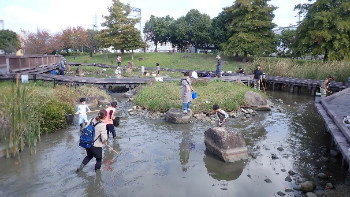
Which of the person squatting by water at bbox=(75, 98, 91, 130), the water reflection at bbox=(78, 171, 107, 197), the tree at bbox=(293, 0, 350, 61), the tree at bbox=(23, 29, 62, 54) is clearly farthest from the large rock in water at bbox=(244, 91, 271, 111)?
the tree at bbox=(23, 29, 62, 54)

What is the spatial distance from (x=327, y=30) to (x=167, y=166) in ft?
82.7

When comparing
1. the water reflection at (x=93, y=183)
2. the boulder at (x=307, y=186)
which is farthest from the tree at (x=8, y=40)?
the boulder at (x=307, y=186)

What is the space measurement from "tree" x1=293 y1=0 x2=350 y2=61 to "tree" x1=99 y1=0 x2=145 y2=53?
25.7 metres

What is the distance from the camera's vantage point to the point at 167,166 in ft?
23.7

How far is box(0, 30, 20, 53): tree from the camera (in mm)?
52400

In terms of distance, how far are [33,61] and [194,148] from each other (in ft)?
61.6

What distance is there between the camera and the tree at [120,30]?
41875 mm

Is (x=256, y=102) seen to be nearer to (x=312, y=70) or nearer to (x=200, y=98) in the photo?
(x=200, y=98)

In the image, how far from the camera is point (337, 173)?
22.6 ft

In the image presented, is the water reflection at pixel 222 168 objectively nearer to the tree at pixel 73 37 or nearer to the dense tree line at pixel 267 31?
the dense tree line at pixel 267 31

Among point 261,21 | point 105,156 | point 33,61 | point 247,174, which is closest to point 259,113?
point 247,174

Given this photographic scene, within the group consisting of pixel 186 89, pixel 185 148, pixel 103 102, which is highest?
pixel 186 89

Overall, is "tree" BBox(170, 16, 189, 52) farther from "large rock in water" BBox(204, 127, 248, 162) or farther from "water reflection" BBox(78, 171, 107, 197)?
"water reflection" BBox(78, 171, 107, 197)

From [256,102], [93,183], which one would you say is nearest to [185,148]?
[93,183]
